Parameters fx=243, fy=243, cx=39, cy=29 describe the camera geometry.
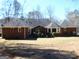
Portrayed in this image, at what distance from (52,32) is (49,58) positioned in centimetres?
4398

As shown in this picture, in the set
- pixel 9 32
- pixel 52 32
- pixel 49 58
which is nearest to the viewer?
pixel 49 58

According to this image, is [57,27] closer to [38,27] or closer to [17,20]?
[38,27]

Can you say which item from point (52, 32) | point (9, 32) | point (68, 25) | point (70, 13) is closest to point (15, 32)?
point (9, 32)

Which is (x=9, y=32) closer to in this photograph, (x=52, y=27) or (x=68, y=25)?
(x=52, y=27)

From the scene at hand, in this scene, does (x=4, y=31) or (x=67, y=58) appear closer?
(x=67, y=58)

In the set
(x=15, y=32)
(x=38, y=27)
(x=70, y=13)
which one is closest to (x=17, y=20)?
(x=15, y=32)

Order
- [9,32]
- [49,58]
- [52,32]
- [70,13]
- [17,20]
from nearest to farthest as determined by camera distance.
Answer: [49,58] → [9,32] → [17,20] → [52,32] → [70,13]

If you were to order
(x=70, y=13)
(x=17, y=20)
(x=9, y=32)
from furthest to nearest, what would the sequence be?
(x=70, y=13), (x=17, y=20), (x=9, y=32)

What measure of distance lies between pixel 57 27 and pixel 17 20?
1259 centimetres

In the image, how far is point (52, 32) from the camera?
210ft

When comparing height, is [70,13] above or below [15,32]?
above

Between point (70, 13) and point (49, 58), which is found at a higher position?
point (70, 13)

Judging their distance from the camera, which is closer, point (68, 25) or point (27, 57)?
point (27, 57)

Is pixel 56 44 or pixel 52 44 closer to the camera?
pixel 52 44
